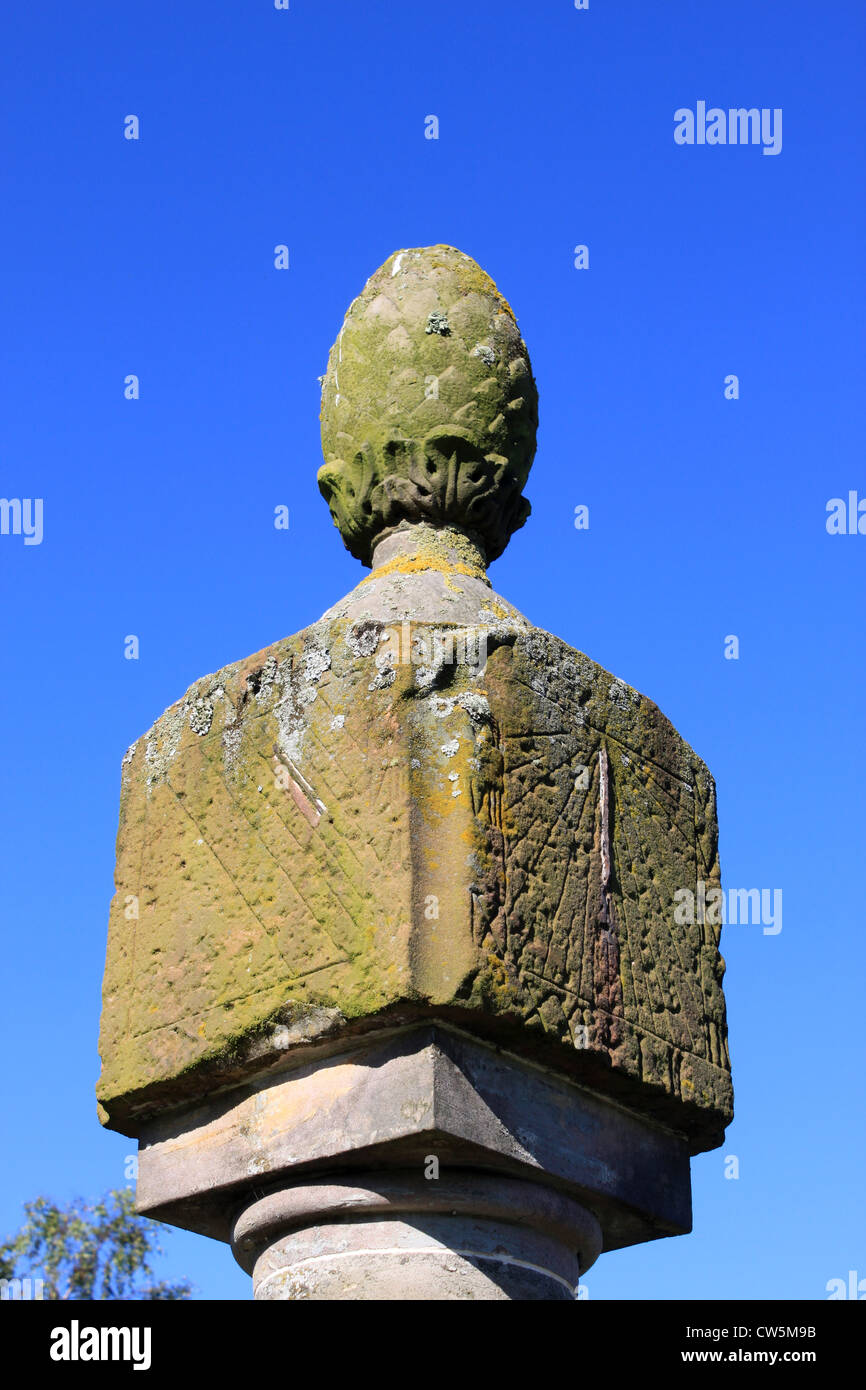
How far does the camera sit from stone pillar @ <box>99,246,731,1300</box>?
315 cm

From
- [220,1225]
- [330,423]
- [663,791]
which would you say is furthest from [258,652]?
[220,1225]

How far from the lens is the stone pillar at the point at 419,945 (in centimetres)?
315

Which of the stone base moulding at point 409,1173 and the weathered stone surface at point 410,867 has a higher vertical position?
the weathered stone surface at point 410,867

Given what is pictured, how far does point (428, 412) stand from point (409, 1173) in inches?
71.4

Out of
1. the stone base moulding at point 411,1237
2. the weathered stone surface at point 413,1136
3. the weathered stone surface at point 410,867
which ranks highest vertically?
the weathered stone surface at point 410,867

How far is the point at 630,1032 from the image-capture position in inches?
135

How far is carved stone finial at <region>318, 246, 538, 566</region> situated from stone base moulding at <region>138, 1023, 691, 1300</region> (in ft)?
4.65

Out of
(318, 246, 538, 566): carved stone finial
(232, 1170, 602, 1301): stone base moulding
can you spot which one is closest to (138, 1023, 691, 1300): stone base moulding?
(232, 1170, 602, 1301): stone base moulding

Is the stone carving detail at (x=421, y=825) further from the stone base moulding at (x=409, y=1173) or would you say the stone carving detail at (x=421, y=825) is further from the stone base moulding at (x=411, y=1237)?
the stone base moulding at (x=411, y=1237)

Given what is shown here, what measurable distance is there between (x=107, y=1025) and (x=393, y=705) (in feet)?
3.54

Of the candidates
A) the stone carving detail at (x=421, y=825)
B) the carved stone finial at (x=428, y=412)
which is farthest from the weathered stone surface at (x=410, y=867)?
the carved stone finial at (x=428, y=412)

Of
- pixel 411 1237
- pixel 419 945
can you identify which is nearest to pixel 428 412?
pixel 419 945

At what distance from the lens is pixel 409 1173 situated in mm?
3221
